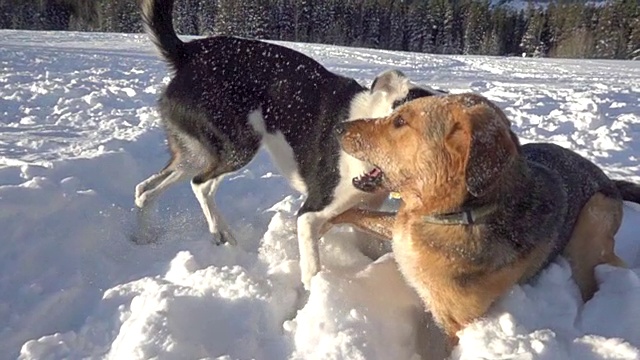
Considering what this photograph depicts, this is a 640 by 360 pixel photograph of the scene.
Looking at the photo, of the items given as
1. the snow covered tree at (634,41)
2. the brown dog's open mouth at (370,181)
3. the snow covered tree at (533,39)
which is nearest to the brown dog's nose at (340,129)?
the brown dog's open mouth at (370,181)

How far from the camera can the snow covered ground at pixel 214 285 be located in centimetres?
280

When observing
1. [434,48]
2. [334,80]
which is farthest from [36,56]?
[434,48]

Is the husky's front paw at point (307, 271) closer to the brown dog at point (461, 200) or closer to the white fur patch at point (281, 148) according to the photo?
the brown dog at point (461, 200)

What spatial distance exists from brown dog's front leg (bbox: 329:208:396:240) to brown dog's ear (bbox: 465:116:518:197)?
90 centimetres

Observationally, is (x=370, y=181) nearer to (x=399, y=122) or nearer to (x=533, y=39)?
(x=399, y=122)

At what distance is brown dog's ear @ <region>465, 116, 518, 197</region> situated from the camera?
2.64 metres

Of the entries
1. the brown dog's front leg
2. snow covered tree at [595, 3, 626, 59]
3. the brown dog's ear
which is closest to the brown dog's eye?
the brown dog's ear

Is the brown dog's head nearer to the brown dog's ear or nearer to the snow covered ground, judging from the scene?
the brown dog's ear

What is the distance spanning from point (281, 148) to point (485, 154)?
1.93 m

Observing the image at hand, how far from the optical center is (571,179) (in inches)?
137

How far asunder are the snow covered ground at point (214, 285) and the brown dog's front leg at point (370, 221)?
0.65 ft

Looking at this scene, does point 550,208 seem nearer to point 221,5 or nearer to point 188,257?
point 188,257

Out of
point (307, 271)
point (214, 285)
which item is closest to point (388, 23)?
point (307, 271)

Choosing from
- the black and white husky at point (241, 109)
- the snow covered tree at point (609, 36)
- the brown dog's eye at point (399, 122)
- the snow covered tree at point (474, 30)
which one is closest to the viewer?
the brown dog's eye at point (399, 122)
